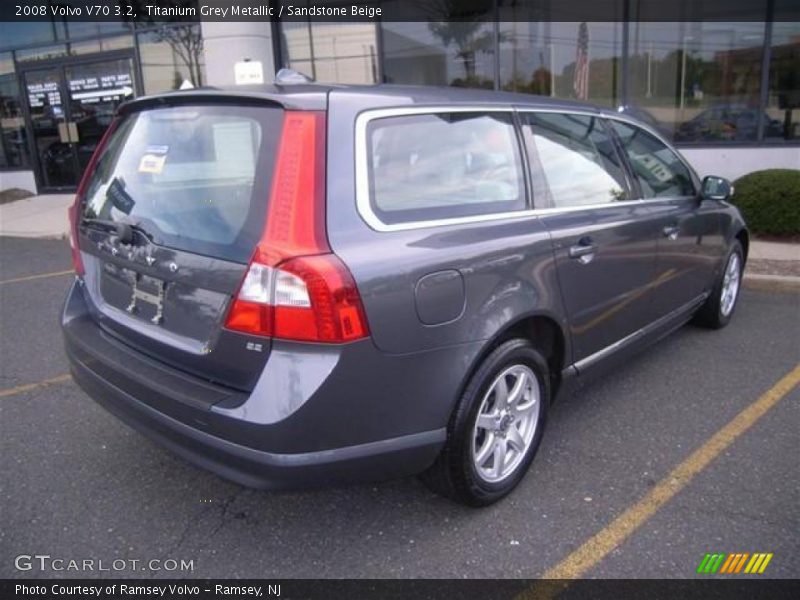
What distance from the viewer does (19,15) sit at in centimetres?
1432

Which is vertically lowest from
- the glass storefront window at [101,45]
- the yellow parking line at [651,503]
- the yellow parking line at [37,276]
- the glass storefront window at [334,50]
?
the yellow parking line at [37,276]

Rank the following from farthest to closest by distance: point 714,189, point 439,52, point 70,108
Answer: point 70,108 < point 439,52 < point 714,189

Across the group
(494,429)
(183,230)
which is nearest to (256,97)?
(183,230)

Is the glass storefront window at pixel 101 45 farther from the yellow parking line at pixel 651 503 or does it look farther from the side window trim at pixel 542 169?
the yellow parking line at pixel 651 503

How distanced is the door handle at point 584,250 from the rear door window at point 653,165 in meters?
0.87

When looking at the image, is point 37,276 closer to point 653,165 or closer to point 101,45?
point 653,165

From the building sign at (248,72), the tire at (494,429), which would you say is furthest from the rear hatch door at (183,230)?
the building sign at (248,72)

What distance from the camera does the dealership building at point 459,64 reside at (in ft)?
31.9

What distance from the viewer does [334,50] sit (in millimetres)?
12570

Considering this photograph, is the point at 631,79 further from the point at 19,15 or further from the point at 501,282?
the point at 19,15

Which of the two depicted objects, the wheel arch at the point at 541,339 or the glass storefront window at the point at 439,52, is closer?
the wheel arch at the point at 541,339

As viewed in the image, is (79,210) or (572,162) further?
(572,162)

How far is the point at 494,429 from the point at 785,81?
9.01 metres

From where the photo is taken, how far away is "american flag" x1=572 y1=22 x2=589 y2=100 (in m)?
10.9
